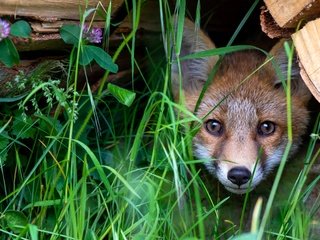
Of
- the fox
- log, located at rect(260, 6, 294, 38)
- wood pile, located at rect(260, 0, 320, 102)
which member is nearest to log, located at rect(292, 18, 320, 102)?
wood pile, located at rect(260, 0, 320, 102)

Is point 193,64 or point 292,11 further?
point 193,64

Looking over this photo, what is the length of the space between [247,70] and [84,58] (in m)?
1.06

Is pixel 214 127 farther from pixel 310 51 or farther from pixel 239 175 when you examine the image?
pixel 310 51

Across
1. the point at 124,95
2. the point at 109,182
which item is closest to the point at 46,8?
the point at 124,95

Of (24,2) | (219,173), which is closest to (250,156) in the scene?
(219,173)

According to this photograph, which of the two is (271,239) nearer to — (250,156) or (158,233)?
(250,156)

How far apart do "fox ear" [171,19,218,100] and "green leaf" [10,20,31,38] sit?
889 mm

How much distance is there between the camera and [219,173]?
3051mm

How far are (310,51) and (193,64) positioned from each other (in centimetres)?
111

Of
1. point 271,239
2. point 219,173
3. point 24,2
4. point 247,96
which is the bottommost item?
point 271,239

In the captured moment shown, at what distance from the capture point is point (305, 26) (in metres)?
2.57

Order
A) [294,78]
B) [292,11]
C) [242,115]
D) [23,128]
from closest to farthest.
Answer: [292,11] < [23,128] < [242,115] < [294,78]

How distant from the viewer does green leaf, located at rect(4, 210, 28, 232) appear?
269 cm

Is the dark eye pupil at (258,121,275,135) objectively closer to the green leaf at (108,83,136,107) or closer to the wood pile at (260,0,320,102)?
the wood pile at (260,0,320,102)
